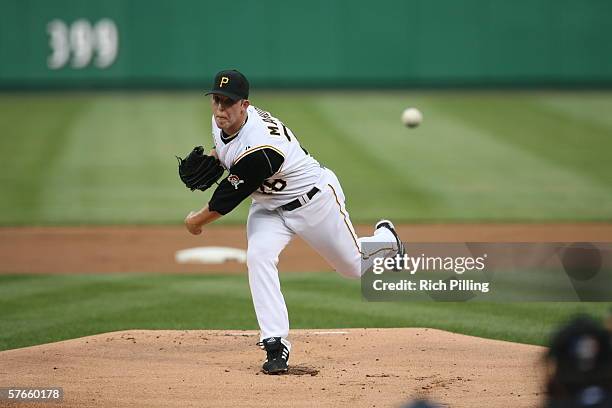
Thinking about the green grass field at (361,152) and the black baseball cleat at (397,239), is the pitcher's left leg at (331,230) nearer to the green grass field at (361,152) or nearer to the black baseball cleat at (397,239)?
the black baseball cleat at (397,239)

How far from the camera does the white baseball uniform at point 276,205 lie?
632 cm

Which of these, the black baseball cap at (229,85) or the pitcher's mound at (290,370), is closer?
the pitcher's mound at (290,370)

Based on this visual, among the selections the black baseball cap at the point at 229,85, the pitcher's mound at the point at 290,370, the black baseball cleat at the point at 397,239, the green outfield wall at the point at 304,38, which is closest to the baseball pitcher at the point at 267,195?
the black baseball cap at the point at 229,85

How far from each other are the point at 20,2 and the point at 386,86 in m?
8.17

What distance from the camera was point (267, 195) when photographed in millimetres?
6543

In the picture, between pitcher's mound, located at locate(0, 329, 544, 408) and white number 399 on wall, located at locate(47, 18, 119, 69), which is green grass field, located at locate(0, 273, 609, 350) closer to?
pitcher's mound, located at locate(0, 329, 544, 408)

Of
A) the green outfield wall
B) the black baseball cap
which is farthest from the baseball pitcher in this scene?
the green outfield wall

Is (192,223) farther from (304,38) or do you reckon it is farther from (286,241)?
(304,38)

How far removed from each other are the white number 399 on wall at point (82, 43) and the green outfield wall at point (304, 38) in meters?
0.02

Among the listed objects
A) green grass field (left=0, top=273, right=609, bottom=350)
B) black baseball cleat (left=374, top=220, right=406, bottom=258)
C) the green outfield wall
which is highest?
the green outfield wall

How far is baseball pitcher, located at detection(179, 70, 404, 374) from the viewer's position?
20.6 ft

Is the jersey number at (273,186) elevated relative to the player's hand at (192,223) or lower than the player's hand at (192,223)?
elevated

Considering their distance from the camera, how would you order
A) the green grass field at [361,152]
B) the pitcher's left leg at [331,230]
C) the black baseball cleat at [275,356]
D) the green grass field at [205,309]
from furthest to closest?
the green grass field at [361,152] < the green grass field at [205,309] < the pitcher's left leg at [331,230] < the black baseball cleat at [275,356]

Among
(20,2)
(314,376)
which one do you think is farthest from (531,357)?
(20,2)
